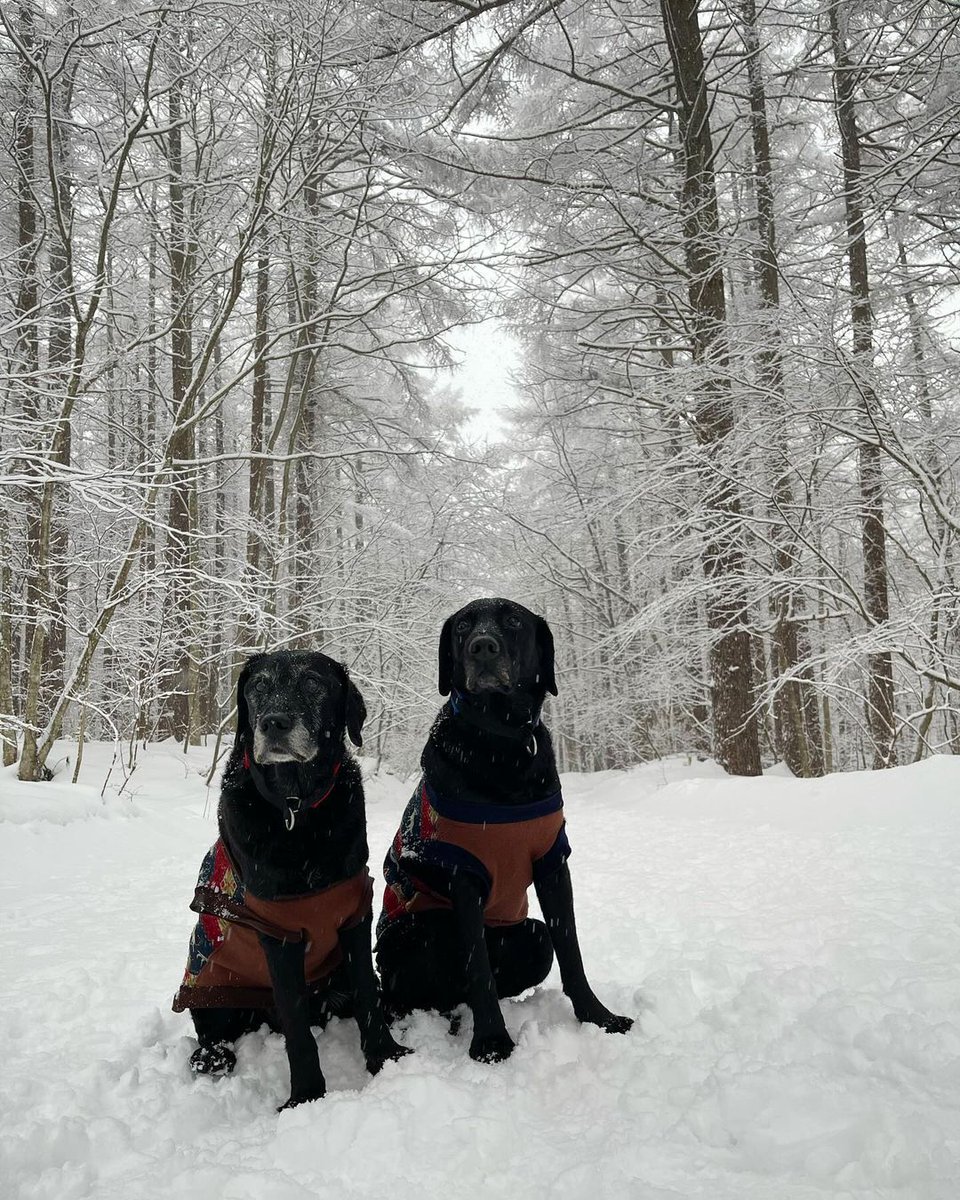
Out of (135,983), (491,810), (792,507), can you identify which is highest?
(792,507)

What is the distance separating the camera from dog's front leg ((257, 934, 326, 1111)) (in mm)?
1913

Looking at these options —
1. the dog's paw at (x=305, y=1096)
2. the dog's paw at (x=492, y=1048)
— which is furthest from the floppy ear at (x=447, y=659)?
the dog's paw at (x=305, y=1096)

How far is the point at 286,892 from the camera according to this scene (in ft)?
6.40

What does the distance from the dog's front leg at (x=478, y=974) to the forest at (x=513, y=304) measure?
88.1 inches

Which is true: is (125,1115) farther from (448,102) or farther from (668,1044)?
(448,102)

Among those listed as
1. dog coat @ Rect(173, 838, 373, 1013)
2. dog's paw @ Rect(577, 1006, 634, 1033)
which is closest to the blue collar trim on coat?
dog coat @ Rect(173, 838, 373, 1013)

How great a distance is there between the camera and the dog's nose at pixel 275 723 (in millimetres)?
2055

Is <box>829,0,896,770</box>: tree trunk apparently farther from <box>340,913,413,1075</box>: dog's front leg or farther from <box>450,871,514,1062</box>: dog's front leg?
<box>340,913,413,1075</box>: dog's front leg

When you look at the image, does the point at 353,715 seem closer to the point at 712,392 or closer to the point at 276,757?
the point at 276,757

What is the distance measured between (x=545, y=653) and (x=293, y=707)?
37.1 inches

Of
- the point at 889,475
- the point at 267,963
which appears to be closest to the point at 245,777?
the point at 267,963

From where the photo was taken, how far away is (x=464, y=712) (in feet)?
7.73

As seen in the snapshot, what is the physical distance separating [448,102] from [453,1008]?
28.2 ft

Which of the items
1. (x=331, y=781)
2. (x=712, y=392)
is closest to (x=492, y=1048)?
(x=331, y=781)
